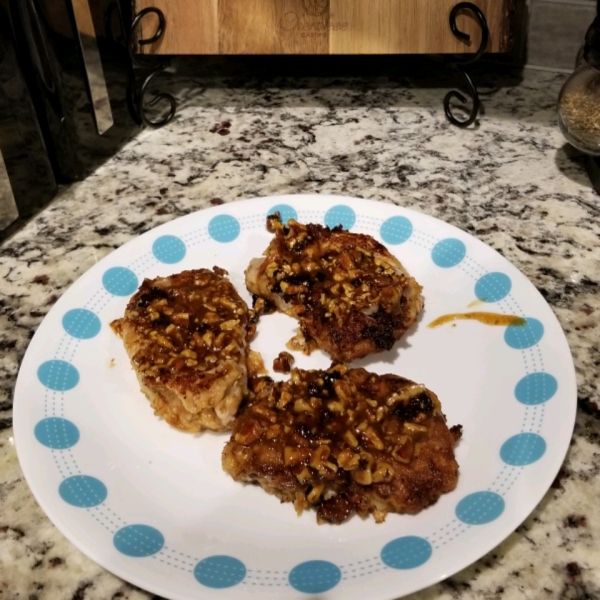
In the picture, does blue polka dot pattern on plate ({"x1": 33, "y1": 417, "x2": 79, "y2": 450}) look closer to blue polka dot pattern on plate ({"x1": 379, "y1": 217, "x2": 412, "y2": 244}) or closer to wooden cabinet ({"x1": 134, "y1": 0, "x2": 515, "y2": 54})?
blue polka dot pattern on plate ({"x1": 379, "y1": 217, "x2": 412, "y2": 244})

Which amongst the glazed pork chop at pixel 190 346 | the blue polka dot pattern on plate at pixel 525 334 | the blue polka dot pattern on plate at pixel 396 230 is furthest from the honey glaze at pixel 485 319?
the glazed pork chop at pixel 190 346

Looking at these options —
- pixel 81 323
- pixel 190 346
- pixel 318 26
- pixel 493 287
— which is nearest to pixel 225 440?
pixel 190 346

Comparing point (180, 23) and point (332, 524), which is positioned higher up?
point (180, 23)

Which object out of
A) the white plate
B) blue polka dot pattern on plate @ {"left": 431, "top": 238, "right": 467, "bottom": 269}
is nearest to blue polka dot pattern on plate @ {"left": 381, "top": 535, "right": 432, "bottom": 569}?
the white plate

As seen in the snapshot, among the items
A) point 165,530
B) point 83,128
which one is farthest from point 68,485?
point 83,128

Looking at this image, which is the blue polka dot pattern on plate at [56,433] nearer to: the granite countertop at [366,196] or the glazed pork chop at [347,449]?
the granite countertop at [366,196]

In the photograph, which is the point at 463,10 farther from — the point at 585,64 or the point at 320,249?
the point at 320,249

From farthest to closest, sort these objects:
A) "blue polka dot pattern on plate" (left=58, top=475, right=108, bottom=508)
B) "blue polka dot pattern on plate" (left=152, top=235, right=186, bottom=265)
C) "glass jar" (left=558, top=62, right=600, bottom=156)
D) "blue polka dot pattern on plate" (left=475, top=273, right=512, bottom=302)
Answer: "glass jar" (left=558, top=62, right=600, bottom=156)
"blue polka dot pattern on plate" (left=152, top=235, right=186, bottom=265)
"blue polka dot pattern on plate" (left=475, top=273, right=512, bottom=302)
"blue polka dot pattern on plate" (left=58, top=475, right=108, bottom=508)

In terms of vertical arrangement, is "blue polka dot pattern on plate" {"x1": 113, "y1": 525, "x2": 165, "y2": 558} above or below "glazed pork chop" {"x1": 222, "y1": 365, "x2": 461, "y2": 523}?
below
